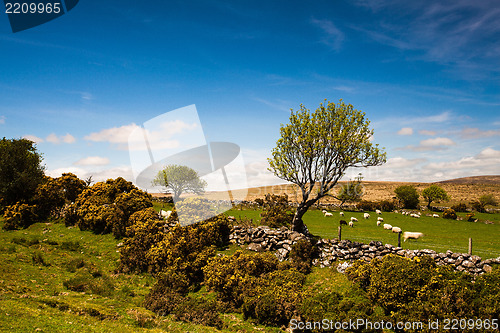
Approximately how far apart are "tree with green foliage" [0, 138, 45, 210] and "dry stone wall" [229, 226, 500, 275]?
34.8m

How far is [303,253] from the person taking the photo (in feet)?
70.6

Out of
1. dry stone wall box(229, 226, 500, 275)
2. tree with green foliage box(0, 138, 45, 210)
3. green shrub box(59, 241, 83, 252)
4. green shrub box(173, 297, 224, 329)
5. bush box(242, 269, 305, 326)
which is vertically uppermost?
tree with green foliage box(0, 138, 45, 210)

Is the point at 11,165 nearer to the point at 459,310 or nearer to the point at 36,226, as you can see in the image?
the point at 36,226

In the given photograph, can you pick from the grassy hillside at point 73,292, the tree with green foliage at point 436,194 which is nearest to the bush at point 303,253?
the grassy hillside at point 73,292

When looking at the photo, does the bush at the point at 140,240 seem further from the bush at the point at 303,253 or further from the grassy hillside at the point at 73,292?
the bush at the point at 303,253

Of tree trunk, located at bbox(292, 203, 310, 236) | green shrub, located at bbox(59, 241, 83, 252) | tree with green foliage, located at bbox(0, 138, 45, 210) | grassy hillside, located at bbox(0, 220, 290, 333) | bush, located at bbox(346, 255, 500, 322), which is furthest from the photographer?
tree with green foliage, located at bbox(0, 138, 45, 210)

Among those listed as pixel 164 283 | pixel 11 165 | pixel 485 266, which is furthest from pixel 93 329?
pixel 11 165

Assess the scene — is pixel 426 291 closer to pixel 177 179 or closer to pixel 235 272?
pixel 235 272

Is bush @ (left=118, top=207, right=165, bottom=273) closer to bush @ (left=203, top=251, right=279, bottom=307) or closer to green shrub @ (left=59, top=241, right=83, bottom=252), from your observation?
green shrub @ (left=59, top=241, right=83, bottom=252)

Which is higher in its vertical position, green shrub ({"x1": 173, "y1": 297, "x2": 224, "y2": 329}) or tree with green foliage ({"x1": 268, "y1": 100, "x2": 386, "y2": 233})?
tree with green foliage ({"x1": 268, "y1": 100, "x2": 386, "y2": 233})

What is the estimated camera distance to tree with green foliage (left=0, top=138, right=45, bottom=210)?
127ft

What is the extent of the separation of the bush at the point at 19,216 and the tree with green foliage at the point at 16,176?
232cm

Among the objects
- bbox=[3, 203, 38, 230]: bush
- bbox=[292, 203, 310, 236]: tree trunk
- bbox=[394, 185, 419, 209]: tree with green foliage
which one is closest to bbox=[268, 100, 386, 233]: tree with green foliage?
bbox=[292, 203, 310, 236]: tree trunk

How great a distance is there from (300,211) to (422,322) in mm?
13148
